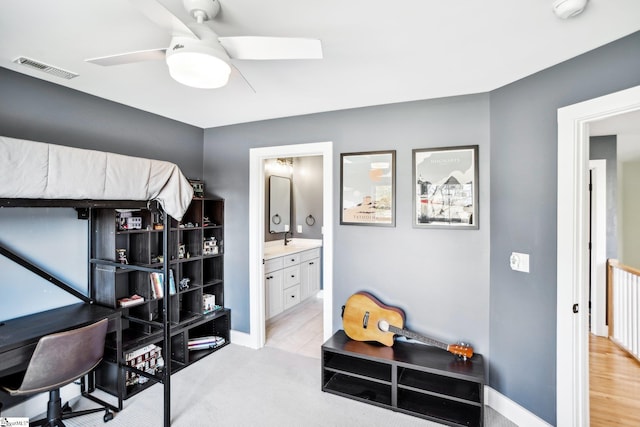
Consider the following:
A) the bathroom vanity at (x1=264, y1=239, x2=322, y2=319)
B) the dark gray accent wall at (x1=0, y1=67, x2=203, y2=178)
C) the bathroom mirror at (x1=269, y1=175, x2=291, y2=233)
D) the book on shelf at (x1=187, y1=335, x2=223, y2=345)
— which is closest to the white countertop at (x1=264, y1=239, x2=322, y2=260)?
the bathroom vanity at (x1=264, y1=239, x2=322, y2=319)

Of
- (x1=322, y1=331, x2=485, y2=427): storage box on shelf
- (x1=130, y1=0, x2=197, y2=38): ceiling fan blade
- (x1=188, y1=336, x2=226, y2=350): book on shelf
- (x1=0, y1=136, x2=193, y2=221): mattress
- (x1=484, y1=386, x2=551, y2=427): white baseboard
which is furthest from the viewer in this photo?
(x1=188, y1=336, x2=226, y2=350): book on shelf

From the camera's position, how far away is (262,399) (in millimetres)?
2451

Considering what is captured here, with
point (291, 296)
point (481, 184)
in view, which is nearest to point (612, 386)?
point (481, 184)

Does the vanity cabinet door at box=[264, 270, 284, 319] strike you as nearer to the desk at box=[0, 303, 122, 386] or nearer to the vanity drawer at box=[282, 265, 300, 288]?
the vanity drawer at box=[282, 265, 300, 288]

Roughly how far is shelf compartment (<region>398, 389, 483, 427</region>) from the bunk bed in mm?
1715

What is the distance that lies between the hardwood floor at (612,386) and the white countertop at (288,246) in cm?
322

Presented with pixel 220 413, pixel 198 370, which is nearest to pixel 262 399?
pixel 220 413

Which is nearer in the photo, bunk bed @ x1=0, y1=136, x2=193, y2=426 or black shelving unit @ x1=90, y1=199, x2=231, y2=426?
bunk bed @ x1=0, y1=136, x2=193, y2=426

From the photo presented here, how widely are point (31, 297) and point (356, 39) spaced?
2809 millimetres

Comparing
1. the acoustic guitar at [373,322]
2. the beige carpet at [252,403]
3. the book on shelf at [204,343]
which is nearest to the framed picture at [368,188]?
the acoustic guitar at [373,322]

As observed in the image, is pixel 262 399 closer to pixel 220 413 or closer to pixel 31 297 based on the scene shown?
pixel 220 413

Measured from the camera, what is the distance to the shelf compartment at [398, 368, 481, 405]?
2.18 m

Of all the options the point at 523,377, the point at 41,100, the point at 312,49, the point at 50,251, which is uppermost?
the point at 41,100

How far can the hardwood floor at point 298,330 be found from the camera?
3344 millimetres
